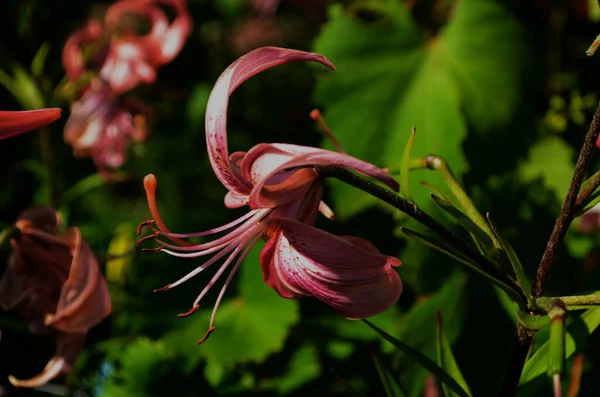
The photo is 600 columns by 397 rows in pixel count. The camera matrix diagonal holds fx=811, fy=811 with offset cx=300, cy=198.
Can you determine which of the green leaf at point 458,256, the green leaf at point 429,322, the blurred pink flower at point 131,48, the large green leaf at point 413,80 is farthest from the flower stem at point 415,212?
the blurred pink flower at point 131,48

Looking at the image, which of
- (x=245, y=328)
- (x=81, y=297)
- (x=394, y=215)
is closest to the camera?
(x=81, y=297)

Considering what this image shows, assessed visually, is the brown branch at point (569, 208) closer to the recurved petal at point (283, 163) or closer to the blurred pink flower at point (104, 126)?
the recurved petal at point (283, 163)

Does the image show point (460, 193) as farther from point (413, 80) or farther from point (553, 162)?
point (553, 162)

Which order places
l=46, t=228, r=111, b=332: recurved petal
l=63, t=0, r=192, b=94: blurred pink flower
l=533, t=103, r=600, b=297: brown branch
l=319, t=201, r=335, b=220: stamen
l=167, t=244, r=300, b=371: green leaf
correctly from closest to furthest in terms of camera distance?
1. l=533, t=103, r=600, b=297: brown branch
2. l=319, t=201, r=335, b=220: stamen
3. l=46, t=228, r=111, b=332: recurved petal
4. l=167, t=244, r=300, b=371: green leaf
5. l=63, t=0, r=192, b=94: blurred pink flower

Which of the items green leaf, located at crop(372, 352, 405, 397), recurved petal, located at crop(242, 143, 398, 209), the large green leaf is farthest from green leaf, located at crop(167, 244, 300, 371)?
recurved petal, located at crop(242, 143, 398, 209)

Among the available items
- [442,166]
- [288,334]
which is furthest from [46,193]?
[442,166]

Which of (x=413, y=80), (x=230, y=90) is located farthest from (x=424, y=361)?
(x=413, y=80)

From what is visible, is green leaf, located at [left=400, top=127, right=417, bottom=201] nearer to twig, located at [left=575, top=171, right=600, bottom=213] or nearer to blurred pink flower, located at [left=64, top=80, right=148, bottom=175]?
twig, located at [left=575, top=171, right=600, bottom=213]
